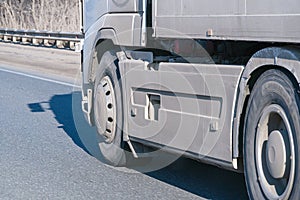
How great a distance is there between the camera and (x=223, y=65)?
18.0ft

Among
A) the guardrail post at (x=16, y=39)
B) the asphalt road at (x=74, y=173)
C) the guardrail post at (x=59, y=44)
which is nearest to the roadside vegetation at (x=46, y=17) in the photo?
the guardrail post at (x=16, y=39)

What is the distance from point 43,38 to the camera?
31.3m

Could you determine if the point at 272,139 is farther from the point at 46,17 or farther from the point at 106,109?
the point at 46,17

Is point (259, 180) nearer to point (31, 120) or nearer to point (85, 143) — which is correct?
point (85, 143)

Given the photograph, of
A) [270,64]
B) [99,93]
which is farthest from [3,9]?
[270,64]

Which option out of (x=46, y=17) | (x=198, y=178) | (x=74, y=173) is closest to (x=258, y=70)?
(x=198, y=178)

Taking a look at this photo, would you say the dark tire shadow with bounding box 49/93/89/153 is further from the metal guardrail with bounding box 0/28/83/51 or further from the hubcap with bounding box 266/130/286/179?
the metal guardrail with bounding box 0/28/83/51

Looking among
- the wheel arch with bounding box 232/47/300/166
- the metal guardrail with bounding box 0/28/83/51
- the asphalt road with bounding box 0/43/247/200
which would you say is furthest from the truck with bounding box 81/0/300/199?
the metal guardrail with bounding box 0/28/83/51

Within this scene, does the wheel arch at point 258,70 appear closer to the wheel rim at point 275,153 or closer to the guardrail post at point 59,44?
the wheel rim at point 275,153

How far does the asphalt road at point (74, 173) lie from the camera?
652 cm

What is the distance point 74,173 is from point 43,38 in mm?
24395

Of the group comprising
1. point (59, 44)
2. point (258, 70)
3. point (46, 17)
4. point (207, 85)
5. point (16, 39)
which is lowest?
point (16, 39)

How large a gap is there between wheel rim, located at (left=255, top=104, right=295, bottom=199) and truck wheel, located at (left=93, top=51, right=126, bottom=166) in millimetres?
2196

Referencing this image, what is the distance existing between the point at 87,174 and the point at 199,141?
73.9 inches
